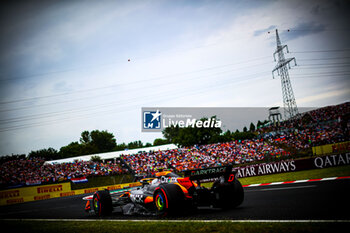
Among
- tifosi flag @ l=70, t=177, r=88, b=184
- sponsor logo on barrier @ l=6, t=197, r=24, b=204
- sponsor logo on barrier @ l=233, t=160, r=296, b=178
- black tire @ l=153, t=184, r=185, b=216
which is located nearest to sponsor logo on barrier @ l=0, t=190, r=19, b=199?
sponsor logo on barrier @ l=6, t=197, r=24, b=204

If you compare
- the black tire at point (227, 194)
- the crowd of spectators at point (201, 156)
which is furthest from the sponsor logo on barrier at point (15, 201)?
the black tire at point (227, 194)

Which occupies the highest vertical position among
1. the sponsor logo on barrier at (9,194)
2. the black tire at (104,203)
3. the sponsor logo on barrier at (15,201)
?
the black tire at (104,203)

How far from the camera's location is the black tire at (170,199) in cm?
630

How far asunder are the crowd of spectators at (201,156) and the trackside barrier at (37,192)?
896 cm

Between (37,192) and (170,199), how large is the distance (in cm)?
2784

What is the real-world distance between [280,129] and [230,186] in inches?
1775

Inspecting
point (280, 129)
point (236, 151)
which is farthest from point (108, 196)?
point (280, 129)

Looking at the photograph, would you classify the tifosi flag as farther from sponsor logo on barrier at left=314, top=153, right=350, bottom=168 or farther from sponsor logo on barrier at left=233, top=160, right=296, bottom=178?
sponsor logo on barrier at left=314, top=153, right=350, bottom=168

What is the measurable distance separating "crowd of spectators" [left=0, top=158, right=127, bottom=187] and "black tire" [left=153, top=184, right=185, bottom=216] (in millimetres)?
30611

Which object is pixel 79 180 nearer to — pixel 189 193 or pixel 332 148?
pixel 332 148

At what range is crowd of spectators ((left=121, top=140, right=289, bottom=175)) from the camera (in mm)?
38562

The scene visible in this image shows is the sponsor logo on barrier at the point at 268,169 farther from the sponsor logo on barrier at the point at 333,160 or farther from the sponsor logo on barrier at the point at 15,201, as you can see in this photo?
the sponsor logo on barrier at the point at 15,201

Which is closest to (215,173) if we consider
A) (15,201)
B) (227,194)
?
(227,194)

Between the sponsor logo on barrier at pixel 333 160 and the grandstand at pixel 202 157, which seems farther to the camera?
the grandstand at pixel 202 157
